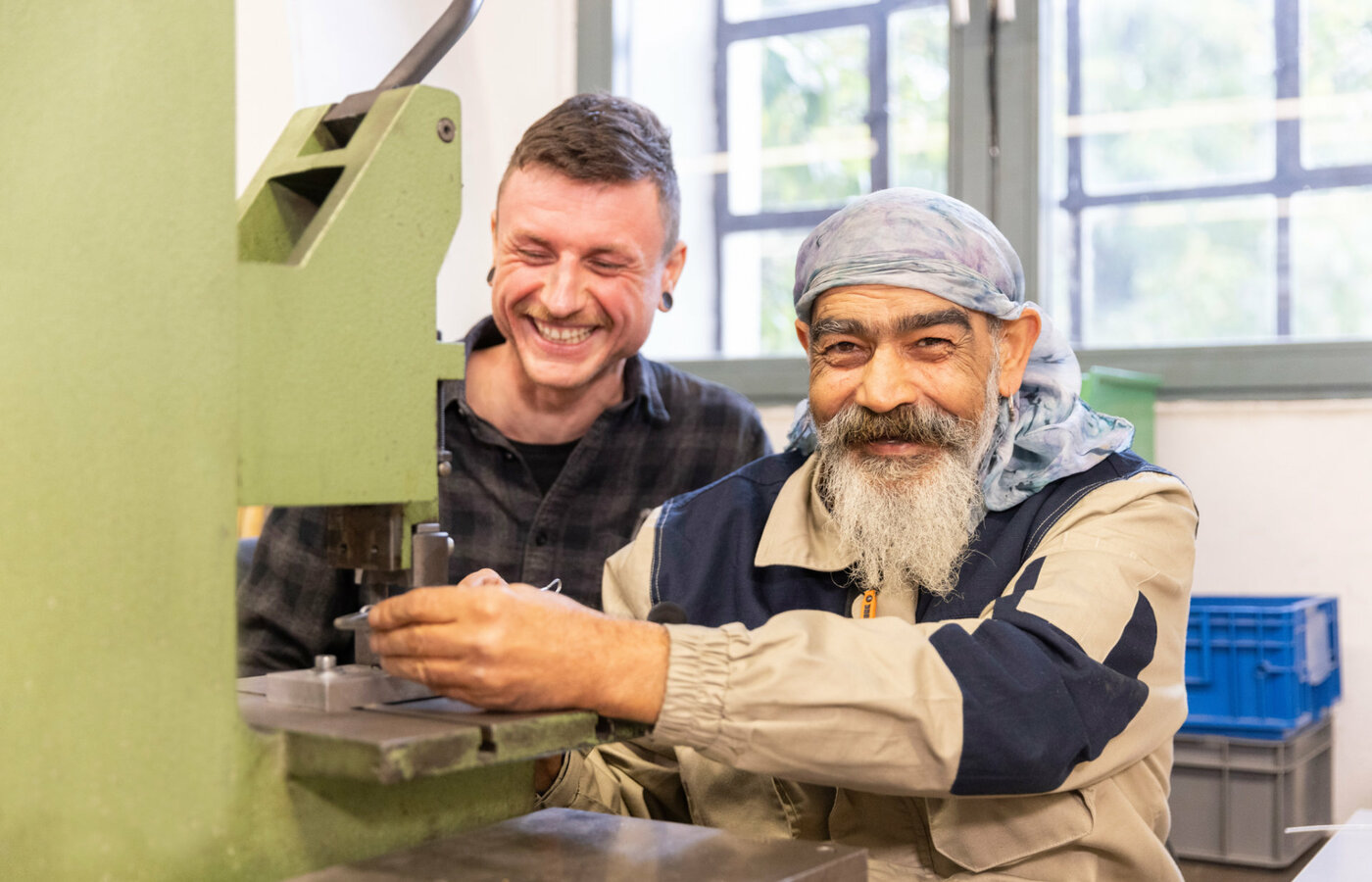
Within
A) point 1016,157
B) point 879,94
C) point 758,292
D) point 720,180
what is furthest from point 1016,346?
point 720,180

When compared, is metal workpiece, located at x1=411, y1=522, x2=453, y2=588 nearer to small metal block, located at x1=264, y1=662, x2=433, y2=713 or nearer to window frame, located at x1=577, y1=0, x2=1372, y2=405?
small metal block, located at x1=264, y1=662, x2=433, y2=713

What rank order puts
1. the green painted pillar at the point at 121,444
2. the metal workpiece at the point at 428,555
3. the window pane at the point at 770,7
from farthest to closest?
the window pane at the point at 770,7, the metal workpiece at the point at 428,555, the green painted pillar at the point at 121,444

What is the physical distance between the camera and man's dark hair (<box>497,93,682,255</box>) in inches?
90.1

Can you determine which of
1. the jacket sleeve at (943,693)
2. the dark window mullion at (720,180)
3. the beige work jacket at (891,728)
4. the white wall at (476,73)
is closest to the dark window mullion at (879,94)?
the dark window mullion at (720,180)

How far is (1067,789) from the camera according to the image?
142cm

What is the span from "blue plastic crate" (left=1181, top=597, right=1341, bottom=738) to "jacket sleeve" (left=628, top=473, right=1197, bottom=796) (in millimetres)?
1144

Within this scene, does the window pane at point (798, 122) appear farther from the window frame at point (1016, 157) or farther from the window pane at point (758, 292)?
the window frame at point (1016, 157)

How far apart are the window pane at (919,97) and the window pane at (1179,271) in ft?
1.49

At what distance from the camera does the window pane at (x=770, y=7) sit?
3807 millimetres

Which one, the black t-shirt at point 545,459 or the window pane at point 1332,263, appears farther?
the window pane at point 1332,263

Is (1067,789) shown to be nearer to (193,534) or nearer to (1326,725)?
(193,534)

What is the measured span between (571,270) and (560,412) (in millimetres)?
303

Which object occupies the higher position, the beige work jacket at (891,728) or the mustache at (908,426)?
the mustache at (908,426)

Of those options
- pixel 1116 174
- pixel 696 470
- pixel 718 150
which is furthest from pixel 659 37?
pixel 696 470
